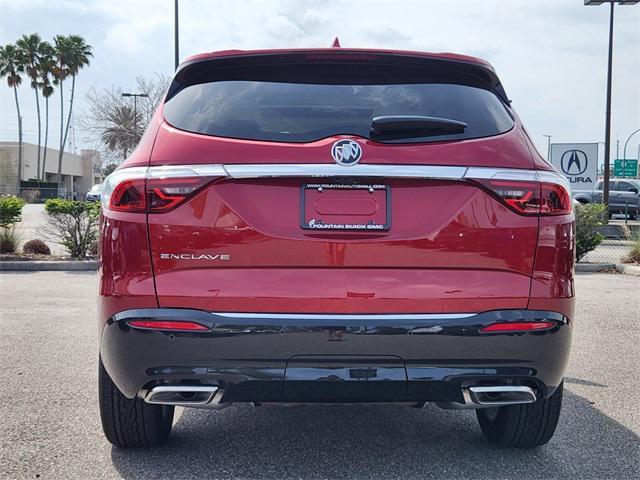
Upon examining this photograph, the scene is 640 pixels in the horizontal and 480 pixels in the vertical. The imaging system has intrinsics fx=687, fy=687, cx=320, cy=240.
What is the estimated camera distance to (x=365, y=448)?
11.4 ft

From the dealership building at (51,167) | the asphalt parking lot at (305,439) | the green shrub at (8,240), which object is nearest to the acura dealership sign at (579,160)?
the green shrub at (8,240)

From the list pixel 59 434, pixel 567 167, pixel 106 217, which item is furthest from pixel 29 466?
pixel 567 167

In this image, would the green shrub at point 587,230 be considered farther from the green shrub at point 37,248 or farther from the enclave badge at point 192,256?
the enclave badge at point 192,256

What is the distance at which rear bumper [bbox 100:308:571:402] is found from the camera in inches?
102

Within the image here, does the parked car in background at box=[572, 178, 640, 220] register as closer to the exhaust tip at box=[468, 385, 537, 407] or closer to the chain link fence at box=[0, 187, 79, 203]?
the exhaust tip at box=[468, 385, 537, 407]

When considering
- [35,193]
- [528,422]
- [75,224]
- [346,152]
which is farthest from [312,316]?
[35,193]

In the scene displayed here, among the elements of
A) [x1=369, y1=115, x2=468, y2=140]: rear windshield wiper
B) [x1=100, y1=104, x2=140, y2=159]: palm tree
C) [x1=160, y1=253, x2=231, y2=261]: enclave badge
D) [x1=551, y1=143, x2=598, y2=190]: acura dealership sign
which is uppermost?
[x1=100, y1=104, x2=140, y2=159]: palm tree

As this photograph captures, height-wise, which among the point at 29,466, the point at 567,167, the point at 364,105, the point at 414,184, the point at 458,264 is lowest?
the point at 29,466

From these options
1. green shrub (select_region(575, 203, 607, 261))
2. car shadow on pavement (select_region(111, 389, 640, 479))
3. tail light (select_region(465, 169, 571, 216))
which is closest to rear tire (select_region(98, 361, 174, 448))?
car shadow on pavement (select_region(111, 389, 640, 479))

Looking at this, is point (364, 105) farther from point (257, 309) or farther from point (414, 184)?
point (257, 309)

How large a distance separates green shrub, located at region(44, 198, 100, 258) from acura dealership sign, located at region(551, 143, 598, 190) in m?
15.1

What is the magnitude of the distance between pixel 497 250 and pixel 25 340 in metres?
4.87

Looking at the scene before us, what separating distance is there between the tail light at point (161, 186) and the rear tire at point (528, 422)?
185cm

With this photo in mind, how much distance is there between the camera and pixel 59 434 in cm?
362
